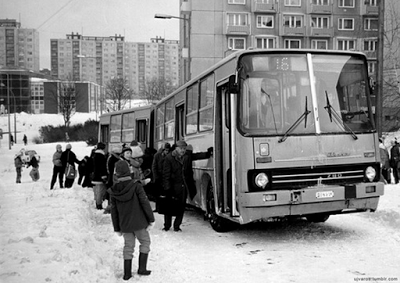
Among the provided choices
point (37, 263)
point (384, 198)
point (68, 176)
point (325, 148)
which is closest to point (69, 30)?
point (37, 263)

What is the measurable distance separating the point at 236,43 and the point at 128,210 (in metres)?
51.5

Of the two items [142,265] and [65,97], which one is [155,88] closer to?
[65,97]

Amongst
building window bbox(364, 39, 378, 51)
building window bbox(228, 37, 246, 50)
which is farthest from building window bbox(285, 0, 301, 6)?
building window bbox(364, 39, 378, 51)

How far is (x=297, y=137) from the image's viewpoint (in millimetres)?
8969

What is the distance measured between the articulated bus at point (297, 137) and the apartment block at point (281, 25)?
1748 inches

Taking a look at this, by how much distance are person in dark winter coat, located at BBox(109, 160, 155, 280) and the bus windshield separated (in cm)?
271

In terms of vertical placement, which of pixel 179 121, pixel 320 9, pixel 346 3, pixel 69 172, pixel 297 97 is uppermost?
pixel 346 3

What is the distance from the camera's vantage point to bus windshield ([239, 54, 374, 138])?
9.05m

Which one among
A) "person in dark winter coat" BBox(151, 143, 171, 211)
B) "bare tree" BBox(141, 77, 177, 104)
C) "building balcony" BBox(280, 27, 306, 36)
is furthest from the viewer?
"bare tree" BBox(141, 77, 177, 104)

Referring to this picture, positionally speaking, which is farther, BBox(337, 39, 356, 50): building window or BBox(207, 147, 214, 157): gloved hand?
BBox(337, 39, 356, 50): building window

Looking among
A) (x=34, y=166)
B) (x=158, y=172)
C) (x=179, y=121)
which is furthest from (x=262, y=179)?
(x=34, y=166)

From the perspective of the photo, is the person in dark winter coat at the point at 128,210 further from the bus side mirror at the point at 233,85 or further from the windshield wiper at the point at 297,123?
the windshield wiper at the point at 297,123

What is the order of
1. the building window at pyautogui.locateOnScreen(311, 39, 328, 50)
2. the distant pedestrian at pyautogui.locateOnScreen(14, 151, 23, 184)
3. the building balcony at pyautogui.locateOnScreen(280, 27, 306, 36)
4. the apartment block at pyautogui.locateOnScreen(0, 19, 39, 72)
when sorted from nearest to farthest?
the apartment block at pyautogui.locateOnScreen(0, 19, 39, 72)
the distant pedestrian at pyautogui.locateOnScreen(14, 151, 23, 184)
the building balcony at pyautogui.locateOnScreen(280, 27, 306, 36)
the building window at pyautogui.locateOnScreen(311, 39, 328, 50)

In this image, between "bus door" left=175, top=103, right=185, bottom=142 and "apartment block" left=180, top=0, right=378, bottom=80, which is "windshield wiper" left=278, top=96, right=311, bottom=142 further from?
"apartment block" left=180, top=0, right=378, bottom=80
